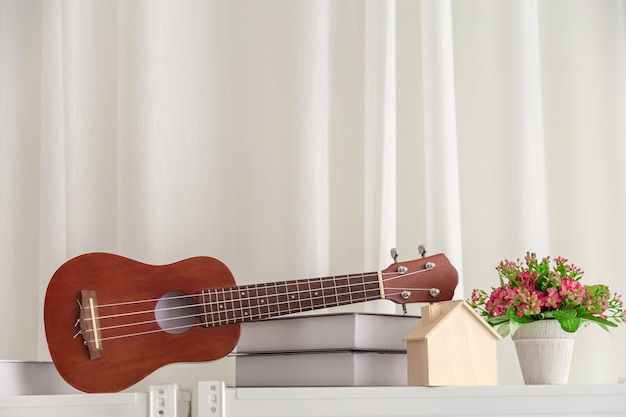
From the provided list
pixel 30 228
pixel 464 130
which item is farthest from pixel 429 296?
pixel 30 228

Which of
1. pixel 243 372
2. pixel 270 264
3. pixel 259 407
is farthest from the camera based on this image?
pixel 270 264

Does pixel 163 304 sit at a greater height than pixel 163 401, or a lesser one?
greater

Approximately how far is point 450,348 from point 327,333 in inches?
6.1

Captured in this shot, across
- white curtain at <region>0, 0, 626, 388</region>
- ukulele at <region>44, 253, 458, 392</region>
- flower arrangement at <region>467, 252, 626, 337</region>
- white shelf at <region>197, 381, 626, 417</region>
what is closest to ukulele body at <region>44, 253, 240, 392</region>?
ukulele at <region>44, 253, 458, 392</region>

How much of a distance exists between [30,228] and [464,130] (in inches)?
29.3

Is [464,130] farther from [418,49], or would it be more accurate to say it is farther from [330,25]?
[330,25]

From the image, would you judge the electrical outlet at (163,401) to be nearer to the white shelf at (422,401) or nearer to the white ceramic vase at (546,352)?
the white shelf at (422,401)

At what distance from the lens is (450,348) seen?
0.93 meters

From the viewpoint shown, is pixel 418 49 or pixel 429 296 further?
pixel 418 49

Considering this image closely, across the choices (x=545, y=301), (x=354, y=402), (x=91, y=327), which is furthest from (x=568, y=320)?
(x=91, y=327)

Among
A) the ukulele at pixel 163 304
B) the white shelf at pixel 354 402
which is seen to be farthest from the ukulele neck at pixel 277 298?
the white shelf at pixel 354 402

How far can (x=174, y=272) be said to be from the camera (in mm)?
1021

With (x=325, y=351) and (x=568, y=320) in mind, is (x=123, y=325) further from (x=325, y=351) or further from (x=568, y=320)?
(x=568, y=320)

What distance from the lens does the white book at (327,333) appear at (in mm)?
971
